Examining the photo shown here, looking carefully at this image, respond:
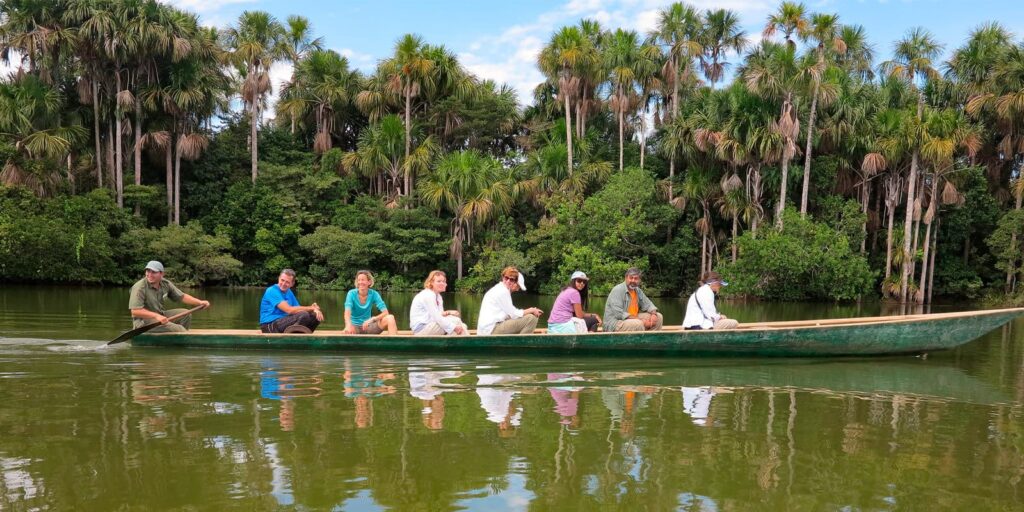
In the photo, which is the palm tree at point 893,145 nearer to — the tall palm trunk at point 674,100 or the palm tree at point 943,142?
the palm tree at point 943,142

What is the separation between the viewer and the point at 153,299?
10484mm

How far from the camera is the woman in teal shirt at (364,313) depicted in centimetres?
1037

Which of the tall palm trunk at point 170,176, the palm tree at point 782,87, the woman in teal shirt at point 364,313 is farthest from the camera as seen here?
the tall palm trunk at point 170,176

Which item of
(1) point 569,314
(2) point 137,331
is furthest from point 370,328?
(2) point 137,331

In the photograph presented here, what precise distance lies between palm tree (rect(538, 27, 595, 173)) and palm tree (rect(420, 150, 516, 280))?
3.11 meters

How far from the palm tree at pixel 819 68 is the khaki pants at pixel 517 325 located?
20329 millimetres

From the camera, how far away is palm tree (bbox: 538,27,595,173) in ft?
101

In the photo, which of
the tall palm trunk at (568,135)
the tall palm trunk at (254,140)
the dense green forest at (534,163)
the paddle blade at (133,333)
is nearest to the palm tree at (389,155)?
the dense green forest at (534,163)

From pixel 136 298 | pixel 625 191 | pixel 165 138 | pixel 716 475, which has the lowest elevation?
pixel 716 475

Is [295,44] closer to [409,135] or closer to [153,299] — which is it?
[409,135]

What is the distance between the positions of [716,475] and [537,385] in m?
3.22

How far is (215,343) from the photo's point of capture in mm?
10352

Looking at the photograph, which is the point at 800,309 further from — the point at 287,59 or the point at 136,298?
the point at 287,59

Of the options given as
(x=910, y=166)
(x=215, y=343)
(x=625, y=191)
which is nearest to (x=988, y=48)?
(x=910, y=166)
